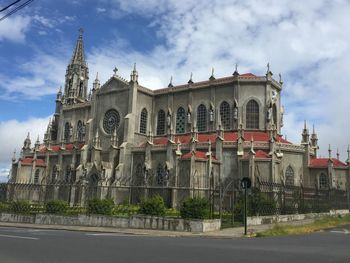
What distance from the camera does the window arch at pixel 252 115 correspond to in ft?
157

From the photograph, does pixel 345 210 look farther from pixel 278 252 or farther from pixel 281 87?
pixel 278 252

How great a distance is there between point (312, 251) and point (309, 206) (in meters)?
20.1

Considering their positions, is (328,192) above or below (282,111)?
below

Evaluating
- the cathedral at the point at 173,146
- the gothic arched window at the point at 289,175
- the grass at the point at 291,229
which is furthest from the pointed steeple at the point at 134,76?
the grass at the point at 291,229

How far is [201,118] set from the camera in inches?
2019

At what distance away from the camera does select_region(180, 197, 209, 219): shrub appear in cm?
2066

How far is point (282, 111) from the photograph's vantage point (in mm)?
52219

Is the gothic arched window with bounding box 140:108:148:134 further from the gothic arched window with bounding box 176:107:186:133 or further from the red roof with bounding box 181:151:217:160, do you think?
the red roof with bounding box 181:151:217:160

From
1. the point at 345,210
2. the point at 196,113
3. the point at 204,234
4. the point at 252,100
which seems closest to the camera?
the point at 204,234

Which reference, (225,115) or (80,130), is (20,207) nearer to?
(225,115)

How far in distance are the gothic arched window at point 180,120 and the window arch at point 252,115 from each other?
30.9 ft

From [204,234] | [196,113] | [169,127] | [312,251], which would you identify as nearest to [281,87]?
[196,113]

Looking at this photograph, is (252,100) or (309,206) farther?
(252,100)

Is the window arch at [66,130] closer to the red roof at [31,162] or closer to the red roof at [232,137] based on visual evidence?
the red roof at [31,162]
